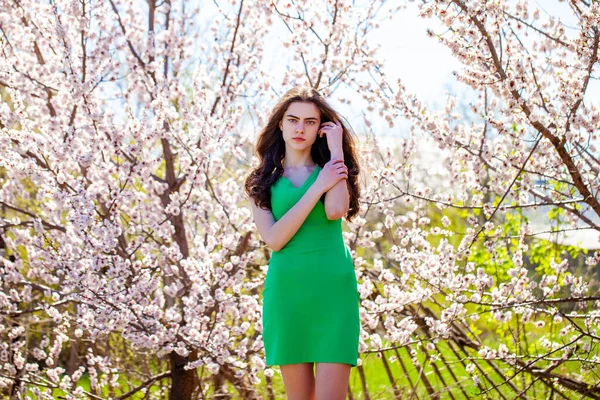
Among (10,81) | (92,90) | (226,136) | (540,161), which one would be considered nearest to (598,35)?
(540,161)

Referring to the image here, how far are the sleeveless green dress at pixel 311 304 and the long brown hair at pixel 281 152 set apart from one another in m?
0.28

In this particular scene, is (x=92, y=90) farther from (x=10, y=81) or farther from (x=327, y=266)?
(x=327, y=266)

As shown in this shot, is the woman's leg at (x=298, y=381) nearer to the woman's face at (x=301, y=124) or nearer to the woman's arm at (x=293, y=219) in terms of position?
the woman's arm at (x=293, y=219)

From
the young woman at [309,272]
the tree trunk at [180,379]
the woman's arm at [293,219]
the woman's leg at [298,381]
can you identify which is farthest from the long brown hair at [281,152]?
the tree trunk at [180,379]

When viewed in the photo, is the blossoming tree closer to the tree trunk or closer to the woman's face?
the tree trunk

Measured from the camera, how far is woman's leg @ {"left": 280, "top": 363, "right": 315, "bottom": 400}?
263 cm

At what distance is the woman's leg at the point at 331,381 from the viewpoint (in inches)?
99.0

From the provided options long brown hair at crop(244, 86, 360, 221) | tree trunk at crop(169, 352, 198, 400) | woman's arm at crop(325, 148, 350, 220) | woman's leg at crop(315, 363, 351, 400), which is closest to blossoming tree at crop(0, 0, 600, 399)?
tree trunk at crop(169, 352, 198, 400)

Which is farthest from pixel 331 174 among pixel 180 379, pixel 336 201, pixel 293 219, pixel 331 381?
pixel 180 379

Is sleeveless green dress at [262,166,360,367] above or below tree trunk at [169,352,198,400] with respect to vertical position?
below

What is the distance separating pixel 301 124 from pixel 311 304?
2.20 feet

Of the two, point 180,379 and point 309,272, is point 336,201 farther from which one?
point 180,379

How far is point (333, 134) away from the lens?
284 centimetres

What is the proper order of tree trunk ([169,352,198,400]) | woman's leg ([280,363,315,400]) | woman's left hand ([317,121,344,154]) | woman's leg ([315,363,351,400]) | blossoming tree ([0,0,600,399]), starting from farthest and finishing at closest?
tree trunk ([169,352,198,400]), blossoming tree ([0,0,600,399]), woman's left hand ([317,121,344,154]), woman's leg ([280,363,315,400]), woman's leg ([315,363,351,400])
